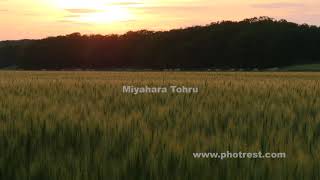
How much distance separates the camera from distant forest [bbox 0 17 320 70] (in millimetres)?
106938

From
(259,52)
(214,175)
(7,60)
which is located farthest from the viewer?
(7,60)

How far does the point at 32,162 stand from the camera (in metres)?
3.30

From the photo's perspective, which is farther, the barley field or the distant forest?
the distant forest

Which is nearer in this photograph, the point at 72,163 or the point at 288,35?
the point at 72,163

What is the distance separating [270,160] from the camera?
339 centimetres

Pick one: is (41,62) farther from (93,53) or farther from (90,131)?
(90,131)

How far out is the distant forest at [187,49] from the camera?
107 meters

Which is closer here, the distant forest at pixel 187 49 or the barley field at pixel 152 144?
the barley field at pixel 152 144

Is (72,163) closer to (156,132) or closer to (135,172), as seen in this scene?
(135,172)

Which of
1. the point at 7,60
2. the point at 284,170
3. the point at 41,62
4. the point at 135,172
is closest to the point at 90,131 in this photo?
the point at 135,172

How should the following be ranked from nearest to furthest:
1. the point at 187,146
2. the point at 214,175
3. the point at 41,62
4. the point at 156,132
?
1. the point at 214,175
2. the point at 187,146
3. the point at 156,132
4. the point at 41,62

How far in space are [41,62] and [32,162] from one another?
459 feet

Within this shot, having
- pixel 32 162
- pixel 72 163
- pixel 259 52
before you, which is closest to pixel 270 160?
pixel 72 163

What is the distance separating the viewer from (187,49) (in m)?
120
